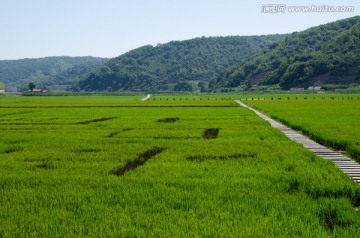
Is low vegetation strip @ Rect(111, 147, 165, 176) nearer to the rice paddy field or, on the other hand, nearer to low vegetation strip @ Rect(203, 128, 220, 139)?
the rice paddy field

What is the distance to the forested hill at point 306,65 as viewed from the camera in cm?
14162

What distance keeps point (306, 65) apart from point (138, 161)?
142 metres

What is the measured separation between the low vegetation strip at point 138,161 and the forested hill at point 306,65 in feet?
445

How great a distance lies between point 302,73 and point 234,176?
143971mm

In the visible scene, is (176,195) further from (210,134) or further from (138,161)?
(210,134)

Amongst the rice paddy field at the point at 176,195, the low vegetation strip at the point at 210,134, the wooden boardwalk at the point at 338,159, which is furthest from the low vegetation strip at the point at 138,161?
the wooden boardwalk at the point at 338,159

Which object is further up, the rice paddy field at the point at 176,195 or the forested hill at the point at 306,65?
the forested hill at the point at 306,65

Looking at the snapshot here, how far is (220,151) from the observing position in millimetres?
15227

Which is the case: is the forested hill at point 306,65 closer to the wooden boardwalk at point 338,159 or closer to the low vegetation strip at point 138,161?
the wooden boardwalk at point 338,159

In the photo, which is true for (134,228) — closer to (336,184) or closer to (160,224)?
(160,224)

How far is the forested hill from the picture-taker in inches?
5576

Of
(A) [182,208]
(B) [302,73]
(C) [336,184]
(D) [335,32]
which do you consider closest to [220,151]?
(C) [336,184]

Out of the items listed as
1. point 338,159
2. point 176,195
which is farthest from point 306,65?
point 176,195

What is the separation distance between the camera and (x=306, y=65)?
14712 centimetres
